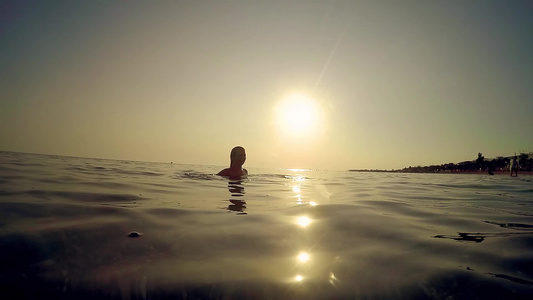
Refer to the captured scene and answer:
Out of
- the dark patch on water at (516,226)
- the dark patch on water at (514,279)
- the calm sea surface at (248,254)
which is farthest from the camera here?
the dark patch on water at (516,226)

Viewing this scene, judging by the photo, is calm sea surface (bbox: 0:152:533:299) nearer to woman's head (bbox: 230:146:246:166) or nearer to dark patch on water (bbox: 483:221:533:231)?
dark patch on water (bbox: 483:221:533:231)

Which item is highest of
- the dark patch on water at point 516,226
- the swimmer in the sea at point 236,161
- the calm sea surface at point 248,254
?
the swimmer in the sea at point 236,161

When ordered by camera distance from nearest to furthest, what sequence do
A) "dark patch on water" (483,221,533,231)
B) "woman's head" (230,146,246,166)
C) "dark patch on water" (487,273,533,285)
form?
"dark patch on water" (487,273,533,285), "dark patch on water" (483,221,533,231), "woman's head" (230,146,246,166)

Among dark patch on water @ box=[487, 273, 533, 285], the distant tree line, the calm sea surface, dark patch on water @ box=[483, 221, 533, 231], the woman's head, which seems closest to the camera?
the calm sea surface

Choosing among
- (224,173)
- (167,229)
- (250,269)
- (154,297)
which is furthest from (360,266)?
(224,173)

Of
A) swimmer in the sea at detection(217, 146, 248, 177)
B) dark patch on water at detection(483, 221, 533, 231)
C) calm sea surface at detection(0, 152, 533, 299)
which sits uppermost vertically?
swimmer in the sea at detection(217, 146, 248, 177)

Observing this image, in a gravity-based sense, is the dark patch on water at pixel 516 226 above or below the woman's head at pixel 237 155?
below

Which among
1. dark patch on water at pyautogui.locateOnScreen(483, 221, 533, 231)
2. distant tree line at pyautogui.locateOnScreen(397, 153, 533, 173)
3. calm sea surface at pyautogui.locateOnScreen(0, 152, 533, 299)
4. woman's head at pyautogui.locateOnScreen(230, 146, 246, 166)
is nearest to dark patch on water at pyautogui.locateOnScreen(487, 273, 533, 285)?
calm sea surface at pyautogui.locateOnScreen(0, 152, 533, 299)

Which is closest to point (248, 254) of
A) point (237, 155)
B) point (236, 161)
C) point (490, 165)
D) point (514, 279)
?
point (514, 279)

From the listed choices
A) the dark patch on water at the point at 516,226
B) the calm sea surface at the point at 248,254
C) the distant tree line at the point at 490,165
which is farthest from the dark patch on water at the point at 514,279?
the distant tree line at the point at 490,165

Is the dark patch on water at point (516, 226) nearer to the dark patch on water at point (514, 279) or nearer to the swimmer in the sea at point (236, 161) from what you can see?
the dark patch on water at point (514, 279)

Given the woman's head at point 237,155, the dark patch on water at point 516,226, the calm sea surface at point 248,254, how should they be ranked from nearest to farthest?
the calm sea surface at point 248,254, the dark patch on water at point 516,226, the woman's head at point 237,155

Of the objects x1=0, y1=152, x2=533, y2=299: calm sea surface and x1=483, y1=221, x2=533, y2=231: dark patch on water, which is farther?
x1=483, y1=221, x2=533, y2=231: dark patch on water

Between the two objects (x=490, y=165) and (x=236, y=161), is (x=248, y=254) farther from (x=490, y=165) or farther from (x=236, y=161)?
(x=490, y=165)
